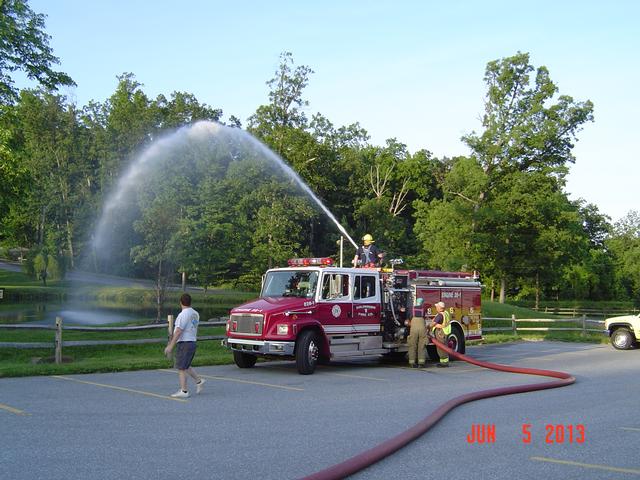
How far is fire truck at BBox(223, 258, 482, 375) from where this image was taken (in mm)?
15039

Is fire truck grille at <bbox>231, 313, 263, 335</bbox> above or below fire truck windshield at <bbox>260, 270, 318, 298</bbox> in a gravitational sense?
below

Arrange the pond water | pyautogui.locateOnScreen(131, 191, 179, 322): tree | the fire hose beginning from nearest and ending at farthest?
1. the fire hose
2. pyautogui.locateOnScreen(131, 191, 179, 322): tree
3. the pond water

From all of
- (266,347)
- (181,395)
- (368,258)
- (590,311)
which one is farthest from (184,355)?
(590,311)

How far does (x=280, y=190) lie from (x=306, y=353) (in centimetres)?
3084

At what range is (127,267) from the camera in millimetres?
62938

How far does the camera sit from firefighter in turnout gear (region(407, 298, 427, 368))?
56.1 ft

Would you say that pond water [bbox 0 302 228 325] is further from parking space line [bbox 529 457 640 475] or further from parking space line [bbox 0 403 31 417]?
parking space line [bbox 529 457 640 475]

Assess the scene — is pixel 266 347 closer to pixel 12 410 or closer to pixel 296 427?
pixel 296 427

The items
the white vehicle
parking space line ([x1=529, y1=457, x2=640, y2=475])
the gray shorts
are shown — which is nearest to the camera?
parking space line ([x1=529, y1=457, x2=640, y2=475])

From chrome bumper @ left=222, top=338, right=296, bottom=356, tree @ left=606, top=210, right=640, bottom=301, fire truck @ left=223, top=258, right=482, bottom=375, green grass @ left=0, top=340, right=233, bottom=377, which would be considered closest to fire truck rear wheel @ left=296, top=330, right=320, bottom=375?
fire truck @ left=223, top=258, right=482, bottom=375

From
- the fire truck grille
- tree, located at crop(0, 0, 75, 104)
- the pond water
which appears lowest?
the pond water

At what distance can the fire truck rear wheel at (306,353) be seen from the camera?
15.0 m

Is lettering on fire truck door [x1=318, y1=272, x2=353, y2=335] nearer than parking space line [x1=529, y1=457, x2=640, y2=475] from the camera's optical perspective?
No

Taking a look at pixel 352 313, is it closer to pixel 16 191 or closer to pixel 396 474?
pixel 396 474
